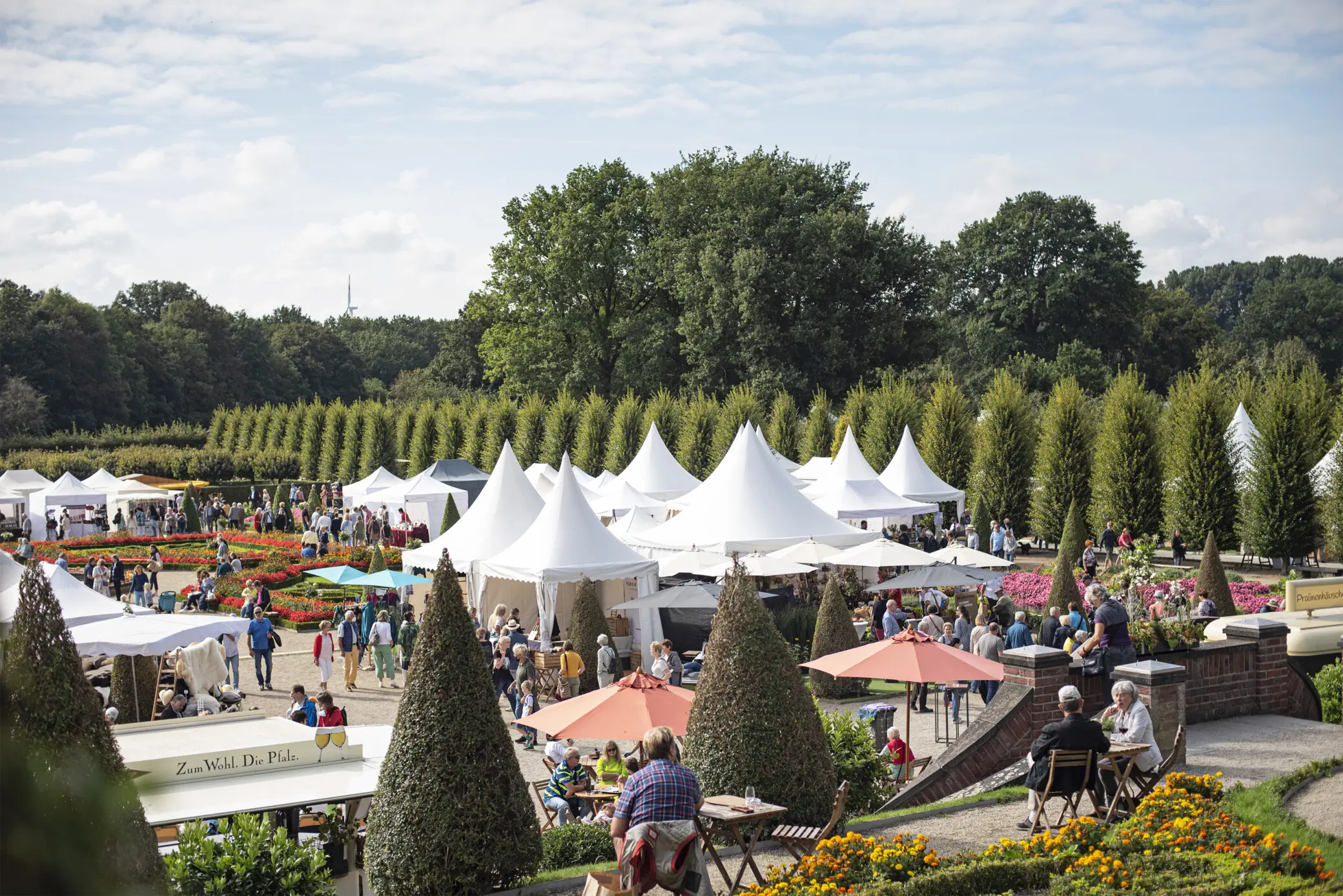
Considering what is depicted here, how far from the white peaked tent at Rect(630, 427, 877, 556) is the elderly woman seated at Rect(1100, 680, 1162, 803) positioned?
1362 cm

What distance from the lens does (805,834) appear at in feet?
27.3

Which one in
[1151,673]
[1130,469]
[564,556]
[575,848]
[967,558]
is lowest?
[575,848]

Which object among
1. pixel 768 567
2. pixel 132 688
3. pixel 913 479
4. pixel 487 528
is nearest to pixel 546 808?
pixel 132 688

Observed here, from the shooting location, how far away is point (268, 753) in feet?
31.6

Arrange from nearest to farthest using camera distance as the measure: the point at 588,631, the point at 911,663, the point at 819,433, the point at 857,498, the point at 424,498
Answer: the point at 911,663 → the point at 588,631 → the point at 857,498 → the point at 424,498 → the point at 819,433

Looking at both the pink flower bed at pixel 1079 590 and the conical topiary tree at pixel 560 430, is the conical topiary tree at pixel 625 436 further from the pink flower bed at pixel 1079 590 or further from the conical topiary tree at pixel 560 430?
the pink flower bed at pixel 1079 590

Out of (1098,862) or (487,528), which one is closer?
(1098,862)

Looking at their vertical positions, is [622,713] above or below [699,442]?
below

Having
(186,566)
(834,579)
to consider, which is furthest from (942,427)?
(186,566)

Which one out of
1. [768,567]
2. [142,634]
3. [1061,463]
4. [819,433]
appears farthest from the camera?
[819,433]

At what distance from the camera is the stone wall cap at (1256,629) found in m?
12.4

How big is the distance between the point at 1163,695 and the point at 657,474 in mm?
23962

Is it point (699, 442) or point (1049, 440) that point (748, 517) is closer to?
point (1049, 440)

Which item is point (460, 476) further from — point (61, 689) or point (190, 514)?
point (61, 689)
